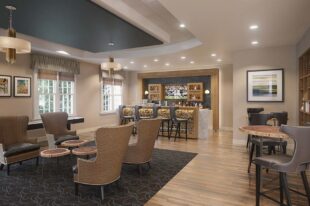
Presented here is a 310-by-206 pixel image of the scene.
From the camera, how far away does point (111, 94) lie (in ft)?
33.3

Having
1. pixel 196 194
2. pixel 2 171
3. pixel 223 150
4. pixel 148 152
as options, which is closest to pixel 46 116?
pixel 2 171

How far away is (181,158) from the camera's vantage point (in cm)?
Result: 491

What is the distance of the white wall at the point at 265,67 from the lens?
221 inches

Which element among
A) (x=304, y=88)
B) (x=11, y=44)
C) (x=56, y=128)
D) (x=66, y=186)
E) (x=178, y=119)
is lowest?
(x=66, y=186)

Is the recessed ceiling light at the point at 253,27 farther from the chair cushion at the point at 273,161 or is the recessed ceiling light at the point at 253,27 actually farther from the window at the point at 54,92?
the window at the point at 54,92

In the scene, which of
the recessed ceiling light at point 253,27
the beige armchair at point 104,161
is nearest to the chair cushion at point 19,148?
the beige armchair at point 104,161

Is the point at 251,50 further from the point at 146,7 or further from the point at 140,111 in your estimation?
the point at 140,111

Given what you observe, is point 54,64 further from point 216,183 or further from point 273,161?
point 273,161

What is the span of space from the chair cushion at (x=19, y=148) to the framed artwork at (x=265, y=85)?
5553 mm

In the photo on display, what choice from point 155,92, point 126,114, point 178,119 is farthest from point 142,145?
point 155,92

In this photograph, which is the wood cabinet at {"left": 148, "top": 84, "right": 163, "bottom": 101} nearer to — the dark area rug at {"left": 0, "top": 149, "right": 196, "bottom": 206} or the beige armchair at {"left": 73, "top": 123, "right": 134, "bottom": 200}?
the dark area rug at {"left": 0, "top": 149, "right": 196, "bottom": 206}

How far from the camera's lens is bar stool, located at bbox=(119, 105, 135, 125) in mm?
8111

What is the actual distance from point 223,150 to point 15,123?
5.00 m

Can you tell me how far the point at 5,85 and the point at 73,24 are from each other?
3.20m
